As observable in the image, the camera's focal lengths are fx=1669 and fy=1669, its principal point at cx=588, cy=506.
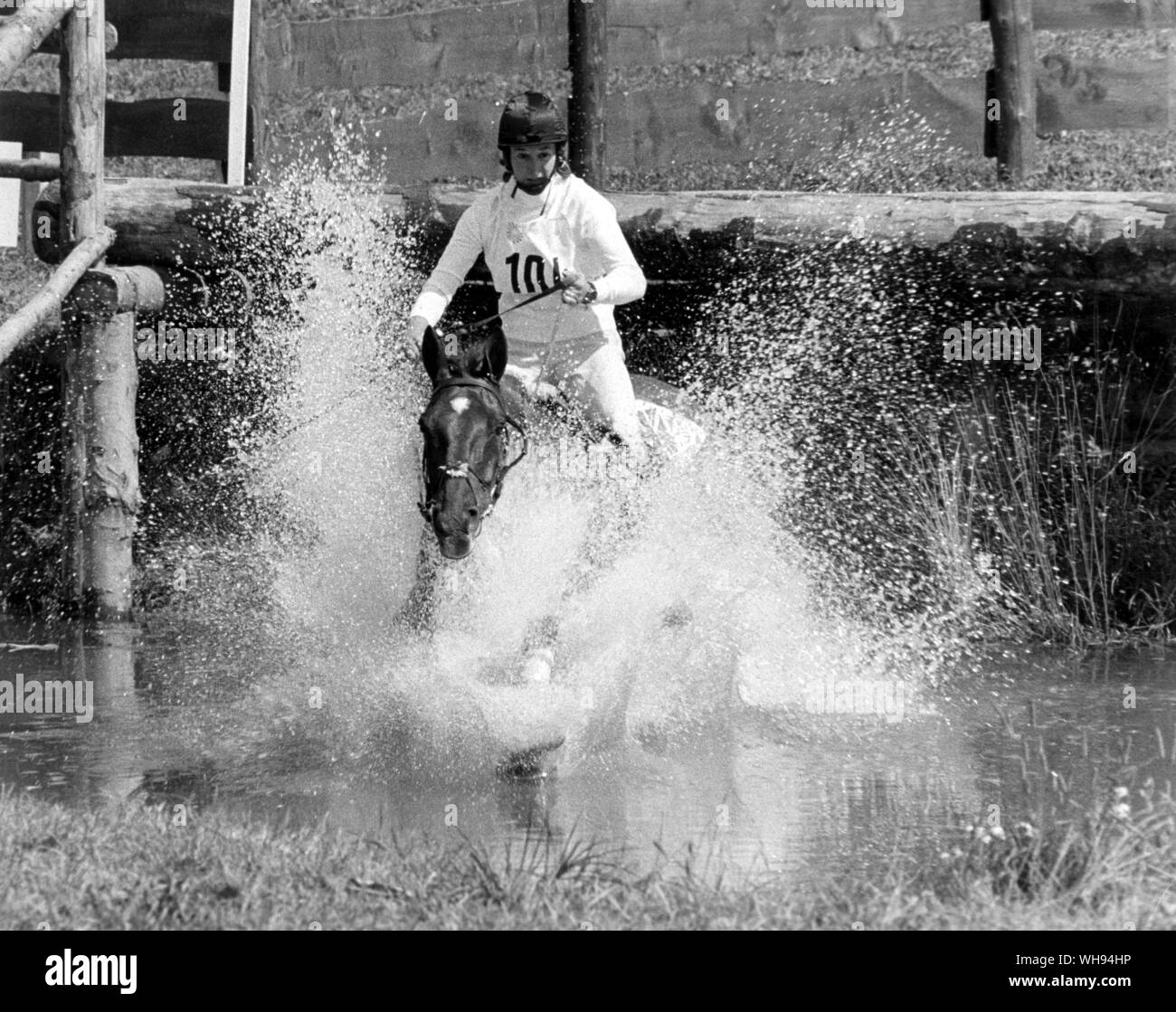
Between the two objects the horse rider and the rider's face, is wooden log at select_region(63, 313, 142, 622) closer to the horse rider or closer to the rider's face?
the horse rider

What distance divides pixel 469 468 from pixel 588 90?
12.6 ft

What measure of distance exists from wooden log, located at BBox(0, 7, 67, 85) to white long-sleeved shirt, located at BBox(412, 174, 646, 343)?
7.16 ft

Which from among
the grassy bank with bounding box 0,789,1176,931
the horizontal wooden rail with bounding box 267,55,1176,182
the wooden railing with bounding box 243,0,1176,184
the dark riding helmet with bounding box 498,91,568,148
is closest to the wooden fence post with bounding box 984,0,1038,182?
the wooden railing with bounding box 243,0,1176,184

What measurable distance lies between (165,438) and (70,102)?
6.36 ft

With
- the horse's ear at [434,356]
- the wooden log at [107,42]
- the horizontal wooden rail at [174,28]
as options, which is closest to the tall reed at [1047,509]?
the horse's ear at [434,356]

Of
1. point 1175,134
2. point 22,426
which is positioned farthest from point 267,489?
point 1175,134

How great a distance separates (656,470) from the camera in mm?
7406

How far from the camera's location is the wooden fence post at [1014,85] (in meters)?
10.1

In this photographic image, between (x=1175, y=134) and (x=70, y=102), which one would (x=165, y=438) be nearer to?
(x=70, y=102)

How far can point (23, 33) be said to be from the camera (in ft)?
25.8

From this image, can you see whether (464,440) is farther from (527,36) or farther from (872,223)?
(527,36)

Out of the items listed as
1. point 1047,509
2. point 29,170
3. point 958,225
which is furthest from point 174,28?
point 1047,509

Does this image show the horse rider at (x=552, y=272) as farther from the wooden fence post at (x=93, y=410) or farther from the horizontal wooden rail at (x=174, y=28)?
the horizontal wooden rail at (x=174, y=28)

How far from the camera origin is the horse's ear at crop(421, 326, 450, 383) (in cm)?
659
